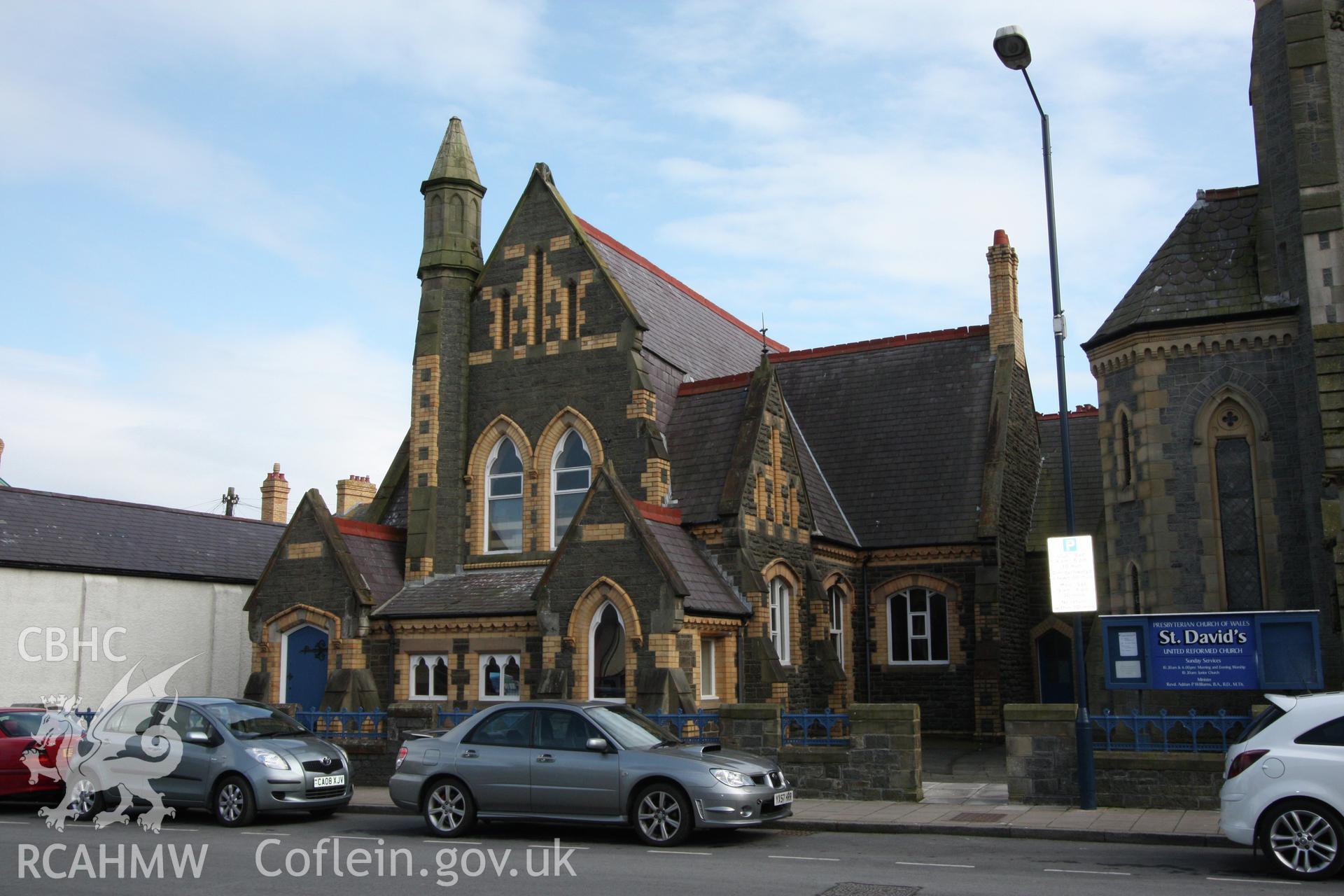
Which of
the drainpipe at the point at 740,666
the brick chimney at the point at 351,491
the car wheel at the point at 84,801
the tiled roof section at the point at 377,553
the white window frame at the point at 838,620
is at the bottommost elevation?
the car wheel at the point at 84,801

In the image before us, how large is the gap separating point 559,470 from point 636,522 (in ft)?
15.7

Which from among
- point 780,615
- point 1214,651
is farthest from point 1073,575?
point 780,615

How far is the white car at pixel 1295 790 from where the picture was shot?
391 inches

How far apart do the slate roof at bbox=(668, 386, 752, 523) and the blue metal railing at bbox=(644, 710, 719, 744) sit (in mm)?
4361

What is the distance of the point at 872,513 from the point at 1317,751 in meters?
17.3

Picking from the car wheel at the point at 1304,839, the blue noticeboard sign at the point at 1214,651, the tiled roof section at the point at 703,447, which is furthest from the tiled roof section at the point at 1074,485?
the car wheel at the point at 1304,839

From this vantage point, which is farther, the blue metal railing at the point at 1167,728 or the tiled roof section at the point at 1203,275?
the tiled roof section at the point at 1203,275

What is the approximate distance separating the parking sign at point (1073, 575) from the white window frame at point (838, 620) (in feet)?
35.6

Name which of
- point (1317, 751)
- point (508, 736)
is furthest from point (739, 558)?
point (1317, 751)

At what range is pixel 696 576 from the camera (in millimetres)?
21016

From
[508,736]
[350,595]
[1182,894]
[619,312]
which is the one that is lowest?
[1182,894]

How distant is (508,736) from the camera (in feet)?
43.6

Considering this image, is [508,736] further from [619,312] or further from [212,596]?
[212,596]

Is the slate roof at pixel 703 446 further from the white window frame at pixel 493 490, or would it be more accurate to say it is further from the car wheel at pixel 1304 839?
the car wheel at pixel 1304 839
